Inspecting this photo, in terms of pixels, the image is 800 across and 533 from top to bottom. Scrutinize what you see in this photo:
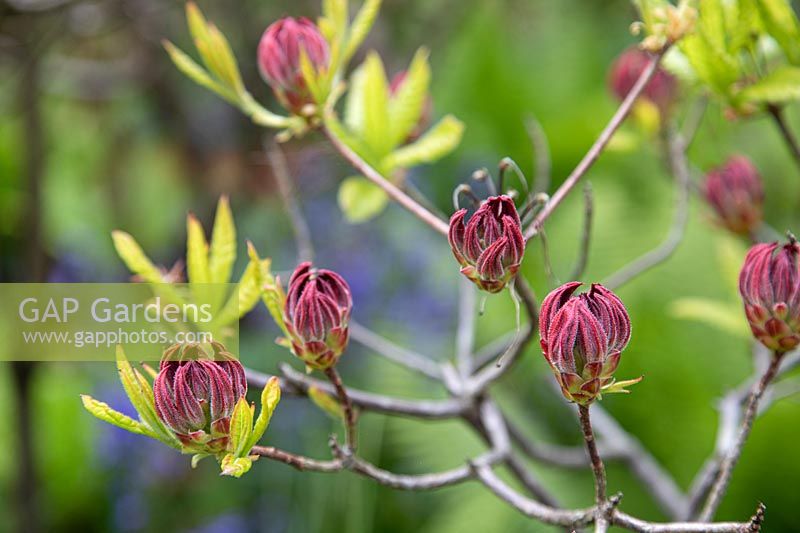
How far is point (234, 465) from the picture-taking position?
0.33m

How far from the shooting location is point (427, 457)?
126 cm

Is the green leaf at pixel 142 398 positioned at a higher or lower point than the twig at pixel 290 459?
higher

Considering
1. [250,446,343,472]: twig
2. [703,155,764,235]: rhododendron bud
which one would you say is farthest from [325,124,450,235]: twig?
[703,155,764,235]: rhododendron bud

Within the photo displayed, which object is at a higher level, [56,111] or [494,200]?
[56,111]

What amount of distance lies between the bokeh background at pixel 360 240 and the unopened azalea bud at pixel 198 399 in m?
0.35

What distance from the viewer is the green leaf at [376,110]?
20.9 inches

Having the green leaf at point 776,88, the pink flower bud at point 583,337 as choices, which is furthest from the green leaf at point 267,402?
Result: the green leaf at point 776,88

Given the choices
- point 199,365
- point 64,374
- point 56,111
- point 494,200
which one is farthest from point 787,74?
point 56,111

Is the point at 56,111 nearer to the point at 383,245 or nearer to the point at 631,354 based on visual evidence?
the point at 383,245

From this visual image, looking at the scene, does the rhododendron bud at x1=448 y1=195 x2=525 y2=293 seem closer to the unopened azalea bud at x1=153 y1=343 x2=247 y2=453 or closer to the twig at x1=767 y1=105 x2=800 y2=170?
the unopened azalea bud at x1=153 y1=343 x2=247 y2=453

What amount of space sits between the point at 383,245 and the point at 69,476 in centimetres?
73

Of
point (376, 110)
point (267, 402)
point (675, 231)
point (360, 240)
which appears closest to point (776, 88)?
point (675, 231)

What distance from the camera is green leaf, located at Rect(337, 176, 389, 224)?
592mm

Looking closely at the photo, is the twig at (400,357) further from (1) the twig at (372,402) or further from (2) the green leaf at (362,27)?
(2) the green leaf at (362,27)
